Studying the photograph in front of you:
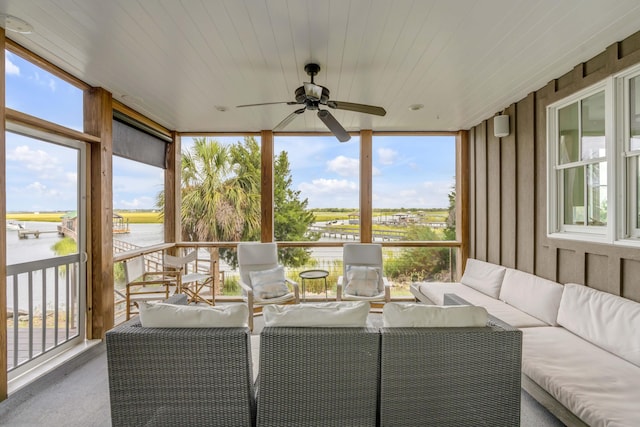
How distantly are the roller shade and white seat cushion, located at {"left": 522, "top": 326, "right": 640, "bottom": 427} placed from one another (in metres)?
4.37

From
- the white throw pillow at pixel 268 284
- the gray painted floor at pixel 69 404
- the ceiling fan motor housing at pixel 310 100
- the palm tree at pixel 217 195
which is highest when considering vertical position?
the ceiling fan motor housing at pixel 310 100

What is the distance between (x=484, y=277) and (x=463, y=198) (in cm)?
134

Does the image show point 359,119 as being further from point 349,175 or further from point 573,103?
point 573,103

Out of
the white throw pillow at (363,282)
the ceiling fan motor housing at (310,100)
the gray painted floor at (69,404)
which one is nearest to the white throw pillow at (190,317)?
the gray painted floor at (69,404)

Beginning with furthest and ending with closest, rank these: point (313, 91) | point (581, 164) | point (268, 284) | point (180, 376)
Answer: point (268, 284) < point (581, 164) < point (313, 91) < point (180, 376)

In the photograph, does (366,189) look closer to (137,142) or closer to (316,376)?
(137,142)

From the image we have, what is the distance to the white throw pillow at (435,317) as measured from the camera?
1.65m

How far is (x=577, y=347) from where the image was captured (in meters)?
2.19

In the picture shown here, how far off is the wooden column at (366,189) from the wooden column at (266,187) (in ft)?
4.53

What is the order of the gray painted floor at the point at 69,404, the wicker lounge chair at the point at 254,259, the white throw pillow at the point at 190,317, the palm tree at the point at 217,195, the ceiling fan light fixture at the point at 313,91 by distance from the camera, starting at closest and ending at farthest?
the white throw pillow at the point at 190,317 < the gray painted floor at the point at 69,404 < the ceiling fan light fixture at the point at 313,91 < the wicker lounge chair at the point at 254,259 < the palm tree at the point at 217,195

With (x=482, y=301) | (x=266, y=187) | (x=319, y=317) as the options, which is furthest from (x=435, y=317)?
(x=266, y=187)

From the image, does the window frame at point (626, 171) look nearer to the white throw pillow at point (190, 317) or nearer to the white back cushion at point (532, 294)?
the white back cushion at point (532, 294)

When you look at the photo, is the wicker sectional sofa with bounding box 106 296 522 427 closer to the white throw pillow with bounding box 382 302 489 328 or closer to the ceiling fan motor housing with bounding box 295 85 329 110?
the white throw pillow with bounding box 382 302 489 328

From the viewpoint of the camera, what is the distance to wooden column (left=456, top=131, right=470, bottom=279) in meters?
4.66
